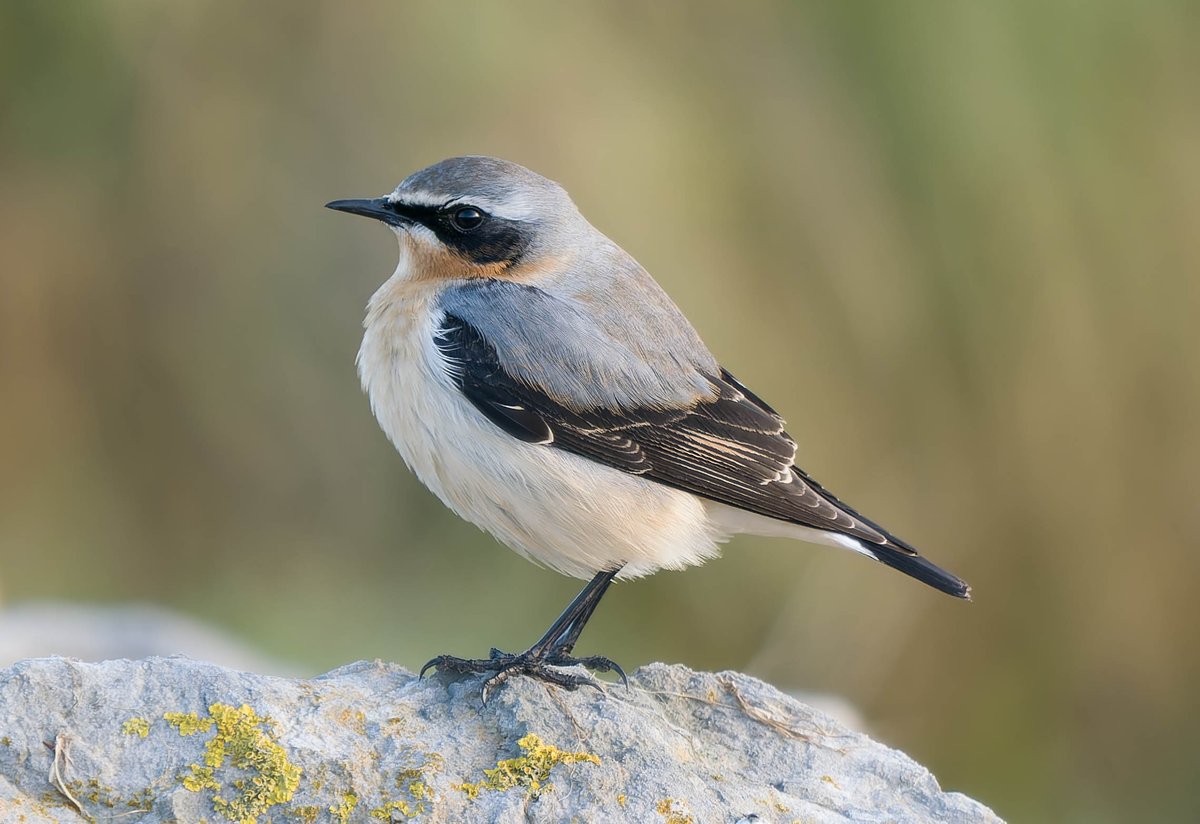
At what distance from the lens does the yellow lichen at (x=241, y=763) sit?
3.27 meters

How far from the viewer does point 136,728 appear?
11.1 ft

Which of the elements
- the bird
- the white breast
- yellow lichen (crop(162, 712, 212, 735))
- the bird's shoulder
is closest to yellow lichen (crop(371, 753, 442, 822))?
yellow lichen (crop(162, 712, 212, 735))

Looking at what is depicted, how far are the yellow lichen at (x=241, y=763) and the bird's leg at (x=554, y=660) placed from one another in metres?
0.70

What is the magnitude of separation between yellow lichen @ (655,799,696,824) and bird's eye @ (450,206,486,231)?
235 centimetres

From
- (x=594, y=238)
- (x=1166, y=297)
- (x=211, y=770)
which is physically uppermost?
(x=1166, y=297)

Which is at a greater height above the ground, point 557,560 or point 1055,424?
point 1055,424

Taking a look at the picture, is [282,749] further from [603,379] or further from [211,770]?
[603,379]

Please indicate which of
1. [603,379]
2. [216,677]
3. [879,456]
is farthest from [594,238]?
[879,456]

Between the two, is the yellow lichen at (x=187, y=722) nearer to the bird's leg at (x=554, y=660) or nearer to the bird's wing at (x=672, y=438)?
the bird's leg at (x=554, y=660)

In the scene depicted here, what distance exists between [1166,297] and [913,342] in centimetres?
142

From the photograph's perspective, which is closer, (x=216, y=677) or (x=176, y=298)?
(x=216, y=677)

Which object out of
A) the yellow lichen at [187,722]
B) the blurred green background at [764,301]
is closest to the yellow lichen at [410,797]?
the yellow lichen at [187,722]

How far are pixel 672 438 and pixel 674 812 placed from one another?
5.19 feet

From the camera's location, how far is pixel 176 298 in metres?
8.22
